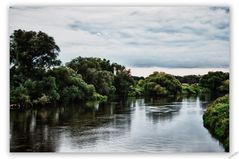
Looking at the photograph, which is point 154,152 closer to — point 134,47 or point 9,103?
point 134,47

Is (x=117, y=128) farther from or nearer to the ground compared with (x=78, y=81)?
nearer to the ground

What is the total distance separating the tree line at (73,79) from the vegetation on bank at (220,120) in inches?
3.9

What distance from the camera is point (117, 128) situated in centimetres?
373

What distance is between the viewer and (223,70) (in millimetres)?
3703

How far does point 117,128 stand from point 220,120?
2.62 feet

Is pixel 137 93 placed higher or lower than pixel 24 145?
higher

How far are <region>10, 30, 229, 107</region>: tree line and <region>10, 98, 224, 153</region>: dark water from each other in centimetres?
9

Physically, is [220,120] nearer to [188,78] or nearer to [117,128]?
[188,78]

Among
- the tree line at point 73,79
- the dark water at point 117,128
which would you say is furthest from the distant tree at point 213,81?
the dark water at point 117,128

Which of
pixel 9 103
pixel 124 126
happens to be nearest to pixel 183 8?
pixel 124 126

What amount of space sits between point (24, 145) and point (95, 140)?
0.55 metres

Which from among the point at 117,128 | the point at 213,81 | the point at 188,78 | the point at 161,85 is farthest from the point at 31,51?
the point at 213,81
